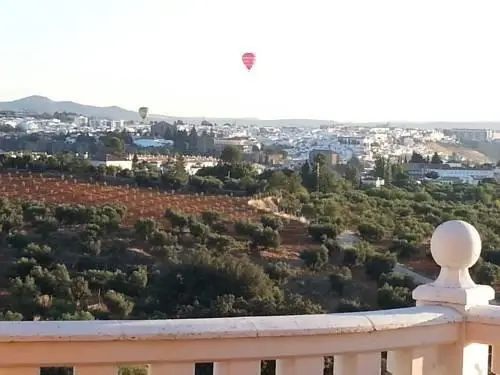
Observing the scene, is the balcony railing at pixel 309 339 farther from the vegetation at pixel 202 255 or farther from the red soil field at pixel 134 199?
the red soil field at pixel 134 199

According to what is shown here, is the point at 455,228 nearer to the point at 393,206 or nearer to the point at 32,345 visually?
the point at 32,345

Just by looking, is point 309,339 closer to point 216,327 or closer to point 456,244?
point 216,327

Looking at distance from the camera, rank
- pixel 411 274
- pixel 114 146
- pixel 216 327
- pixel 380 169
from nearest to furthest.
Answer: pixel 216 327 < pixel 411 274 < pixel 380 169 < pixel 114 146

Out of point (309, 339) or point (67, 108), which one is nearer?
point (309, 339)

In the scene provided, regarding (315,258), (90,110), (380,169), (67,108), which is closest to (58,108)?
(67,108)

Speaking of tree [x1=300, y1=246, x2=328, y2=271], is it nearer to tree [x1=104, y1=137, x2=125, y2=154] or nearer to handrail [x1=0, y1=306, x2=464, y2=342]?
handrail [x1=0, y1=306, x2=464, y2=342]

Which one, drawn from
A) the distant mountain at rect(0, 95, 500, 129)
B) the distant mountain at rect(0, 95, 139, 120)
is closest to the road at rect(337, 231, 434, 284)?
the distant mountain at rect(0, 95, 500, 129)

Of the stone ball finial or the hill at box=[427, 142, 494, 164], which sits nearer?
the stone ball finial

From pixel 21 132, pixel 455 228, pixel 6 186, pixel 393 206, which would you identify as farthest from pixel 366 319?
pixel 21 132

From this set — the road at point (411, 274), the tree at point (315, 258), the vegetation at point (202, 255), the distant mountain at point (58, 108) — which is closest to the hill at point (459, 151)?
the distant mountain at point (58, 108)
